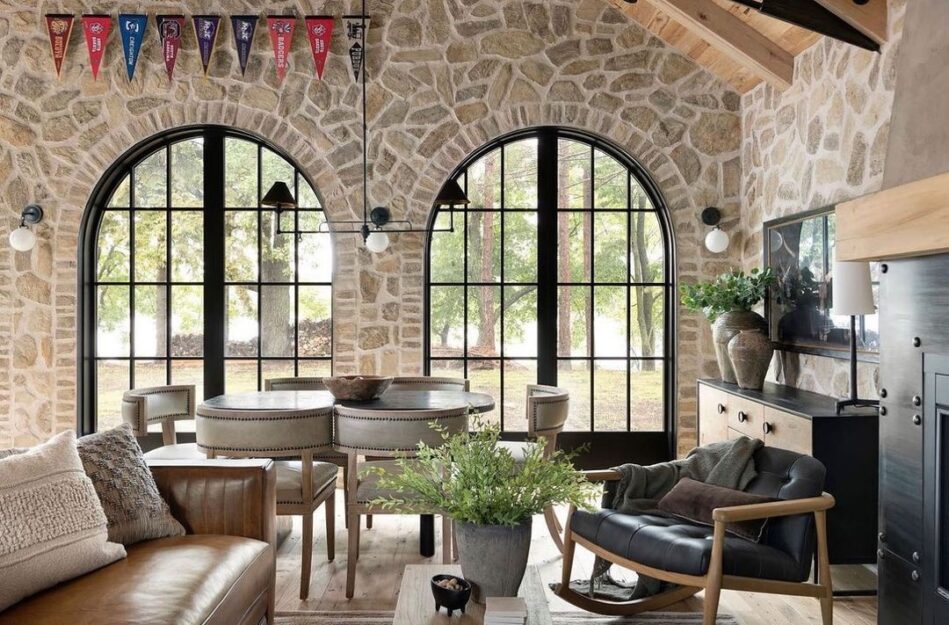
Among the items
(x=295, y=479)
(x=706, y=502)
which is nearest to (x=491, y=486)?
(x=706, y=502)

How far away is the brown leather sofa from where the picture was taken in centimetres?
201

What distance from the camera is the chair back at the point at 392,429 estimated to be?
3375mm

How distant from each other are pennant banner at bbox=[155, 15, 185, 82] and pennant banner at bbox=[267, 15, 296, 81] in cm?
63

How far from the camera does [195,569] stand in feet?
7.56

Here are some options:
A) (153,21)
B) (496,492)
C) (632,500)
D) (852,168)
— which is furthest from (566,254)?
(496,492)

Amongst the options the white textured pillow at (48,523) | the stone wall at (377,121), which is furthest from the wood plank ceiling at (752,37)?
the white textured pillow at (48,523)

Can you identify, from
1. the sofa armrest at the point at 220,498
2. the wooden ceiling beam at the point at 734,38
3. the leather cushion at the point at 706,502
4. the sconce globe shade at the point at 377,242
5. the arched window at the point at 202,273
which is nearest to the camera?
the sofa armrest at the point at 220,498

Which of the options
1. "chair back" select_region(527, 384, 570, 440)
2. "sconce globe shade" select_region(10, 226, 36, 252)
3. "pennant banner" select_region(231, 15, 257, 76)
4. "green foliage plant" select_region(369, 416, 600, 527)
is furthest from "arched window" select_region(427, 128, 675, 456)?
"green foliage plant" select_region(369, 416, 600, 527)

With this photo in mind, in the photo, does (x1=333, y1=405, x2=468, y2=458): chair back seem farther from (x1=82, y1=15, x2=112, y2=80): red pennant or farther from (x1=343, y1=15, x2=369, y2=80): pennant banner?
(x1=82, y1=15, x2=112, y2=80): red pennant

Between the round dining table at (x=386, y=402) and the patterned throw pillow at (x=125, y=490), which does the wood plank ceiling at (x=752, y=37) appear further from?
the patterned throw pillow at (x=125, y=490)

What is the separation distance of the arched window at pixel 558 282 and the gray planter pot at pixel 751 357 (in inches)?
45.7

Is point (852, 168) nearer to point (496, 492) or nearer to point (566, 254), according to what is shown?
point (566, 254)

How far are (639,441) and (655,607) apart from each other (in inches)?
99.6

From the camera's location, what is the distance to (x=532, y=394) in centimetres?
453
